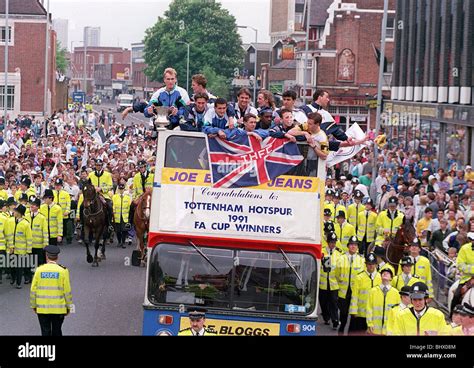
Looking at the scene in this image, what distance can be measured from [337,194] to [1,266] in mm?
8353

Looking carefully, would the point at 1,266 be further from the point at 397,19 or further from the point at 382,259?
the point at 397,19

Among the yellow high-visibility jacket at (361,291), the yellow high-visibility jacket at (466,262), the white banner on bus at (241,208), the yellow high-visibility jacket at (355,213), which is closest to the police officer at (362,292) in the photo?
the yellow high-visibility jacket at (361,291)

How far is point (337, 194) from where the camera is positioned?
2730 cm

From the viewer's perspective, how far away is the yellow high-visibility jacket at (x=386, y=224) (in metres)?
24.7

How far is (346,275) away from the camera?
19141 mm

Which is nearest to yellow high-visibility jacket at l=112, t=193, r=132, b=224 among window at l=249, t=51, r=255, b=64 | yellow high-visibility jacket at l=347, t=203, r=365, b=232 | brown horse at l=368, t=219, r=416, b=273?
yellow high-visibility jacket at l=347, t=203, r=365, b=232

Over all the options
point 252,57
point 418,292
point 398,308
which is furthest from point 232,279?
point 252,57

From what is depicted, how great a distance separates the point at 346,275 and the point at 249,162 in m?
4.86

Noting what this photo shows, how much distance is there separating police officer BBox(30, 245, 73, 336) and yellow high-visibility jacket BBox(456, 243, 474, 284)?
6701 mm

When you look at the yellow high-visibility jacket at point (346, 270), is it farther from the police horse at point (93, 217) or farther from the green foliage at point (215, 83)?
the green foliage at point (215, 83)

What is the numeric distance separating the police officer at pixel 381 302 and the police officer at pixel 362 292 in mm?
1034
